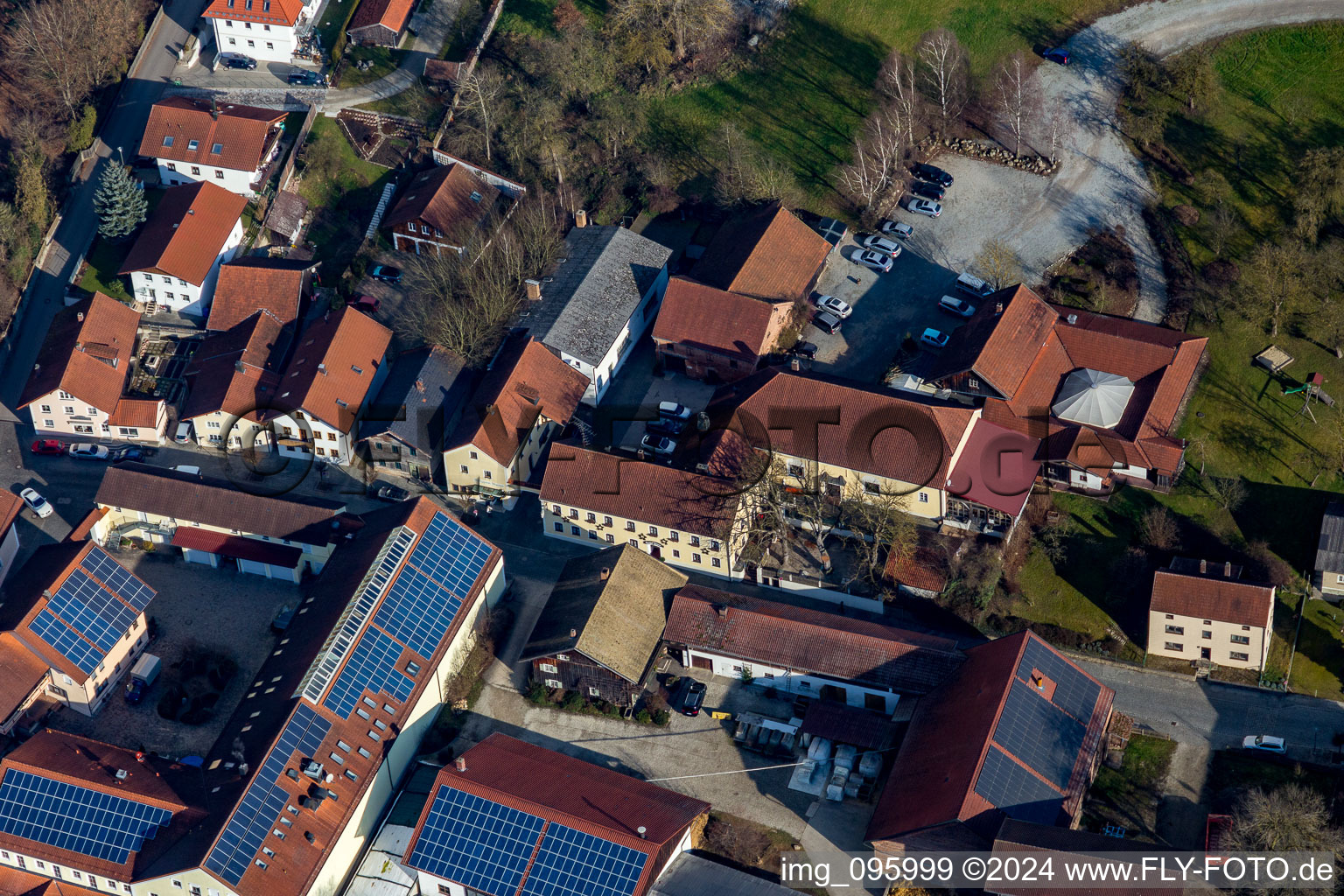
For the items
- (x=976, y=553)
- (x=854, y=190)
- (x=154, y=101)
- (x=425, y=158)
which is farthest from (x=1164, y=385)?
(x=154, y=101)

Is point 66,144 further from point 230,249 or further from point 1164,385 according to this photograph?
point 1164,385

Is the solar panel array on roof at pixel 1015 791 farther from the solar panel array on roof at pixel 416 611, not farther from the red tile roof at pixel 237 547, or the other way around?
the red tile roof at pixel 237 547

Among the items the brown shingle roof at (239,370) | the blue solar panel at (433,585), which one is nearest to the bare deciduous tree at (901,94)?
the blue solar panel at (433,585)

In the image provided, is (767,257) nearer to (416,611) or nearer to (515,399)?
(515,399)

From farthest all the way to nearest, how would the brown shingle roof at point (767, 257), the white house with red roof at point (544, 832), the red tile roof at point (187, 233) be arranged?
the red tile roof at point (187, 233), the brown shingle roof at point (767, 257), the white house with red roof at point (544, 832)

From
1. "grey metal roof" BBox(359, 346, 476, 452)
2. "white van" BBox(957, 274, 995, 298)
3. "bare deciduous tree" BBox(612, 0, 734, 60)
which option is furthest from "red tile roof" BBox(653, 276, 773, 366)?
"bare deciduous tree" BBox(612, 0, 734, 60)

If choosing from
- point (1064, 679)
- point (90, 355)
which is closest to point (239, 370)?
point (90, 355)

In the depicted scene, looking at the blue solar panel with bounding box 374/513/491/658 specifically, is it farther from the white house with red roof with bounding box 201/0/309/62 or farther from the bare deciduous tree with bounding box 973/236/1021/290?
the white house with red roof with bounding box 201/0/309/62
